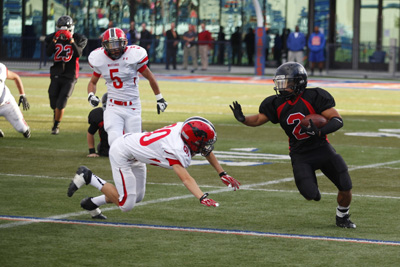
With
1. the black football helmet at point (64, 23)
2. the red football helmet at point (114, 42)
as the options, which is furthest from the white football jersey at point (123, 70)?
the black football helmet at point (64, 23)

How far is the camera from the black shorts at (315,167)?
7.88 metres

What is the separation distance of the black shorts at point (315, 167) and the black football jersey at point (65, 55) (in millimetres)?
7525

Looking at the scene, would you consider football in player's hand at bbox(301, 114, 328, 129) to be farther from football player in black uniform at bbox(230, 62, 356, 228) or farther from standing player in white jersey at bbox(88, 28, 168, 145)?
standing player in white jersey at bbox(88, 28, 168, 145)

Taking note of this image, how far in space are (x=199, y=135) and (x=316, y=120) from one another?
1216 millimetres

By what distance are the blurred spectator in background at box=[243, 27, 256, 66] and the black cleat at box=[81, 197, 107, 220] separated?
30145 millimetres

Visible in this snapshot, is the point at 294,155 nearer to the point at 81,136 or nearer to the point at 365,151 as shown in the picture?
the point at 365,151

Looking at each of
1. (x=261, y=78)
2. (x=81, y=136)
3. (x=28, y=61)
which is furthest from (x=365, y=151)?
(x=28, y=61)

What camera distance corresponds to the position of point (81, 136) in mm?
15117

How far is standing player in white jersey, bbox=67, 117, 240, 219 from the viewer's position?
7258mm

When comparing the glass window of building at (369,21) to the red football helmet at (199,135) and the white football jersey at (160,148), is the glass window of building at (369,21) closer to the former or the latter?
the white football jersey at (160,148)

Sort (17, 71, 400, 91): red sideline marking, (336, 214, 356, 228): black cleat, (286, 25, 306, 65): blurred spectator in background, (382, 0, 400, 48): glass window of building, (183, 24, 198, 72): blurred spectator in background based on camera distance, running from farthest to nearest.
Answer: (382, 0, 400, 48): glass window of building → (183, 24, 198, 72): blurred spectator in background → (286, 25, 306, 65): blurred spectator in background → (17, 71, 400, 91): red sideline marking → (336, 214, 356, 228): black cleat

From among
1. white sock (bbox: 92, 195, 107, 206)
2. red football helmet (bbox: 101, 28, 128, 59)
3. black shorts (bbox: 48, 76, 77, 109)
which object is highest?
red football helmet (bbox: 101, 28, 128, 59)

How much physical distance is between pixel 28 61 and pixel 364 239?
98.7 feet

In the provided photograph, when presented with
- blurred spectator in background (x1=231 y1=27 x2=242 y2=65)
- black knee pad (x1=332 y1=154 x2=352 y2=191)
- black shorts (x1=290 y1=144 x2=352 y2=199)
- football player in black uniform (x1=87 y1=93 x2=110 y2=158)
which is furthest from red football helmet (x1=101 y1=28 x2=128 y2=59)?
blurred spectator in background (x1=231 y1=27 x2=242 y2=65)
